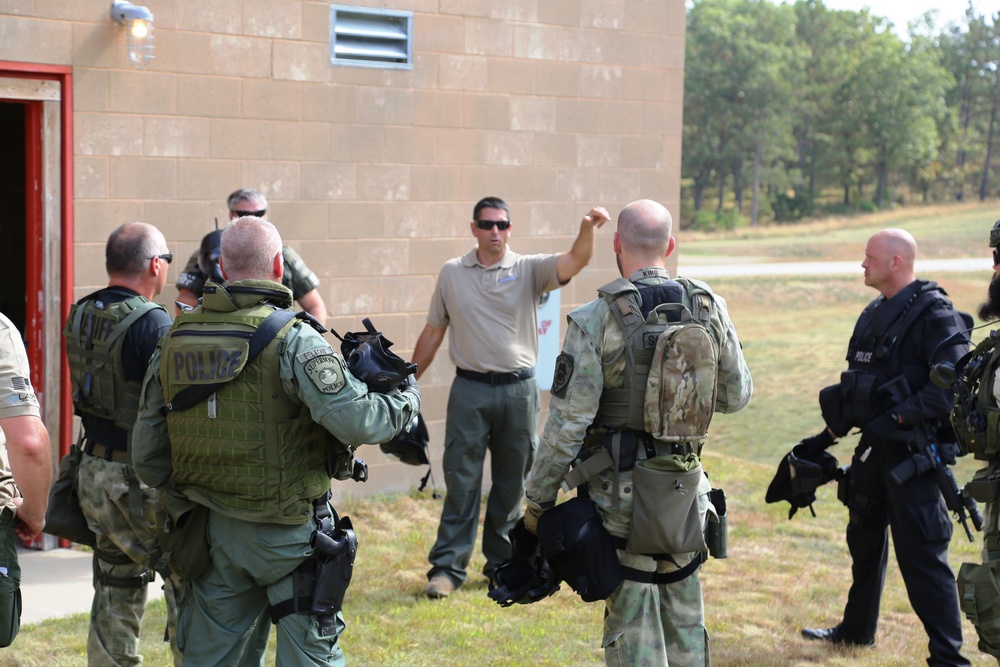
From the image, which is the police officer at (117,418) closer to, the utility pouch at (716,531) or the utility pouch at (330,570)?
the utility pouch at (330,570)

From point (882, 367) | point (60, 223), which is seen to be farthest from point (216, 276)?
point (882, 367)

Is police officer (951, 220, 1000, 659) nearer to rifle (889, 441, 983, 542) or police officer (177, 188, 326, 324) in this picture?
rifle (889, 441, 983, 542)

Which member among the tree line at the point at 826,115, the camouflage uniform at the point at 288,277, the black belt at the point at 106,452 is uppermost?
the tree line at the point at 826,115

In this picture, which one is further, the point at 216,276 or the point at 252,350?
the point at 216,276

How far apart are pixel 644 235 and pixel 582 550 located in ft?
3.83

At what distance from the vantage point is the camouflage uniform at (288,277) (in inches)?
252

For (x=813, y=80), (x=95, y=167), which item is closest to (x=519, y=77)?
(x=95, y=167)

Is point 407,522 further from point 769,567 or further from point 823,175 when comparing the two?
point 823,175

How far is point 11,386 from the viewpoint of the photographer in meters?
3.54

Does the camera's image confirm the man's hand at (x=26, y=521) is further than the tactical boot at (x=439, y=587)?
No

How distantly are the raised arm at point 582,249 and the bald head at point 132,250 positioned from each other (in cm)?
230

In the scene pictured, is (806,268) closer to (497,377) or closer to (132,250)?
(497,377)

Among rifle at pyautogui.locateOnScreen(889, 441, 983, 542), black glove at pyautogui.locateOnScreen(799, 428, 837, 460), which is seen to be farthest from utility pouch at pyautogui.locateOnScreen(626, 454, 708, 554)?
black glove at pyautogui.locateOnScreen(799, 428, 837, 460)

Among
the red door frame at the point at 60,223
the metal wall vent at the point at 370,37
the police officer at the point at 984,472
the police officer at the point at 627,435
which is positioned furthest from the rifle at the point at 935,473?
the red door frame at the point at 60,223
